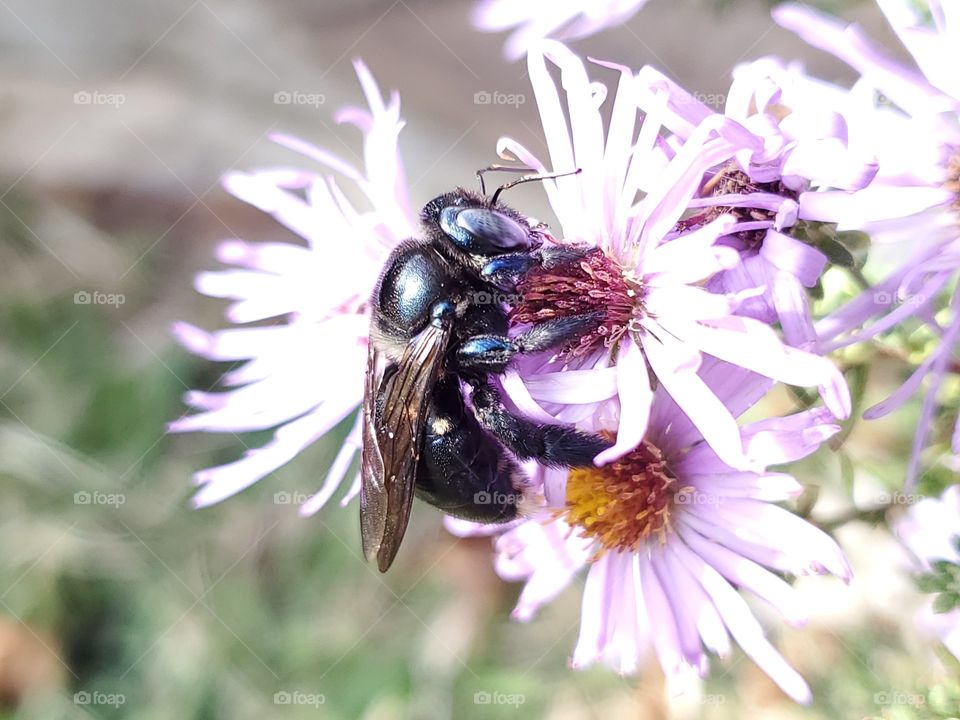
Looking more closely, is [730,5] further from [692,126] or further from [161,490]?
[161,490]

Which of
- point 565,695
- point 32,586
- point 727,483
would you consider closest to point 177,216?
point 32,586
